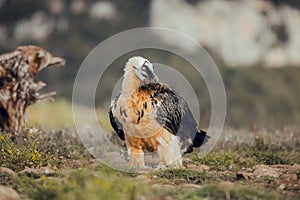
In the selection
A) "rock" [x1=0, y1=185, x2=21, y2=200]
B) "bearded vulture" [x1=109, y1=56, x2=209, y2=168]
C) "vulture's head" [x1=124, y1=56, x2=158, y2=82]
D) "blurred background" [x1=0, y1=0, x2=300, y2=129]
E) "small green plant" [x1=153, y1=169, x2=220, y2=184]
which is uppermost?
"blurred background" [x1=0, y1=0, x2=300, y2=129]

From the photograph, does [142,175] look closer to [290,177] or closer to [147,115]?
[147,115]

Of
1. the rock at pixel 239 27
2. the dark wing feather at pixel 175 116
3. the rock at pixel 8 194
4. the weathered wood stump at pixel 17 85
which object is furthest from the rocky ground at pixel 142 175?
the rock at pixel 239 27

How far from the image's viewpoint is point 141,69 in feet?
29.0

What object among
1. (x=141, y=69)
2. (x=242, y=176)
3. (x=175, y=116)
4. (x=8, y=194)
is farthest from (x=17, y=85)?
(x=8, y=194)

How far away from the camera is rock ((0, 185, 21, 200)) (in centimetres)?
670

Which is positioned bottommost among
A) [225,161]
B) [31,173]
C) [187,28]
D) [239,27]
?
[31,173]

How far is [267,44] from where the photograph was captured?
4525 centimetres

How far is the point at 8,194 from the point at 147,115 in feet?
8.46

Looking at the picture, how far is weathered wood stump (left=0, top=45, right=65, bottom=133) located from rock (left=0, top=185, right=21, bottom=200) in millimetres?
5057

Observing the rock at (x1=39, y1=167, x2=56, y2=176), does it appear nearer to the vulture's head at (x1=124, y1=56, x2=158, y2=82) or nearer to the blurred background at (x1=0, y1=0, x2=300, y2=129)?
the vulture's head at (x1=124, y1=56, x2=158, y2=82)

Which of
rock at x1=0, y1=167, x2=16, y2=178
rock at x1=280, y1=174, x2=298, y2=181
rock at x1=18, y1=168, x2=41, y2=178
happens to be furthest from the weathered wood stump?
rock at x1=280, y1=174, x2=298, y2=181

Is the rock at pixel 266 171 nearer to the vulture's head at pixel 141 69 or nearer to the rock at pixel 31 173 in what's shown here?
the vulture's head at pixel 141 69

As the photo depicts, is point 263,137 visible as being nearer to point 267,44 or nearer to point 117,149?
point 117,149

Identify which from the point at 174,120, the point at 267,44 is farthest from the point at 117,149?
the point at 267,44
